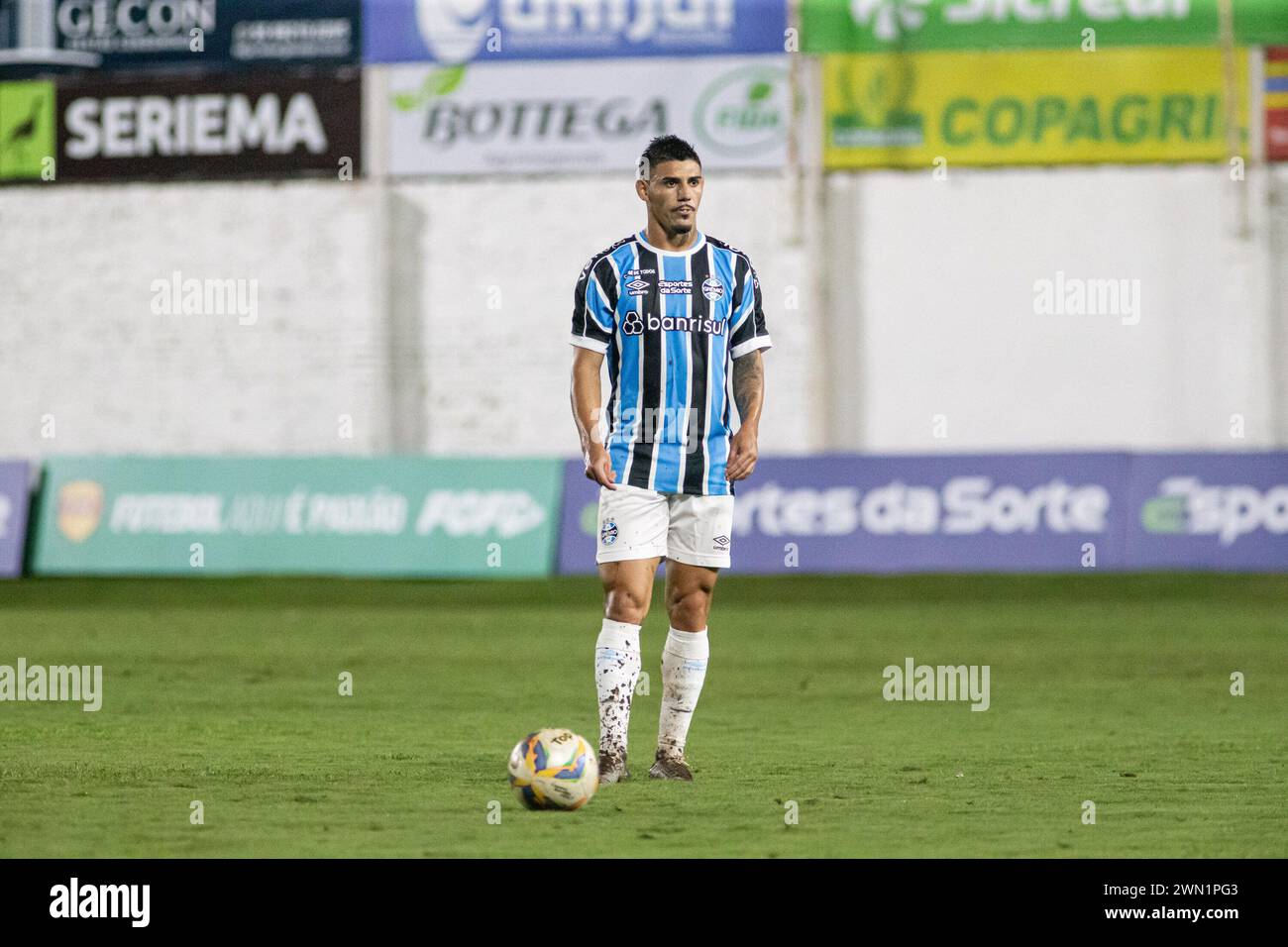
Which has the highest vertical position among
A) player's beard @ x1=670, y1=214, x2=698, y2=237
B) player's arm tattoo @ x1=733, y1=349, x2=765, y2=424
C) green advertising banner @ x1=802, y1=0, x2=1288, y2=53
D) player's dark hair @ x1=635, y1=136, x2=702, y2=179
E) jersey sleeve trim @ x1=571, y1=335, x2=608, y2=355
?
green advertising banner @ x1=802, y1=0, x2=1288, y2=53

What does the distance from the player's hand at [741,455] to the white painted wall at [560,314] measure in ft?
65.3

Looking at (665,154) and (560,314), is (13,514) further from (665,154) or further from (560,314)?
(665,154)

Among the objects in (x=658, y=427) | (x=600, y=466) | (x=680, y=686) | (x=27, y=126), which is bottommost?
(x=680, y=686)

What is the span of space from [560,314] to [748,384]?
809 inches

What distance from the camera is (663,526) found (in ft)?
26.8

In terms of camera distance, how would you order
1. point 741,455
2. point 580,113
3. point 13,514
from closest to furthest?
point 741,455, point 13,514, point 580,113

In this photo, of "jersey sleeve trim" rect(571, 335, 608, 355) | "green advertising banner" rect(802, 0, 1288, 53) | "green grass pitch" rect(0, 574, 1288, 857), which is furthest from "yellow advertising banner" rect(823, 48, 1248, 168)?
"jersey sleeve trim" rect(571, 335, 608, 355)

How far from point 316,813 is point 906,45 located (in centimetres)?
2196

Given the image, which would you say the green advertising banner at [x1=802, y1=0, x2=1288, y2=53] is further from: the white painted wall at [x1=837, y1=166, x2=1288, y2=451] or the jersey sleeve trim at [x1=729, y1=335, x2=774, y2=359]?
the jersey sleeve trim at [x1=729, y1=335, x2=774, y2=359]

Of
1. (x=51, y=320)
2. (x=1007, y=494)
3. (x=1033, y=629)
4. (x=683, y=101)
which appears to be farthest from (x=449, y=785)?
(x=51, y=320)

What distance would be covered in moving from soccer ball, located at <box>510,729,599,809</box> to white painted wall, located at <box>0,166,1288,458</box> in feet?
68.5

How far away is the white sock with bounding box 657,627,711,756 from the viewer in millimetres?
8219

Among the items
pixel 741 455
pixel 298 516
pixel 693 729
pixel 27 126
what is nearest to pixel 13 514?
pixel 298 516

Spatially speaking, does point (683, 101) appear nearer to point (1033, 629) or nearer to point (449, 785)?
point (1033, 629)
